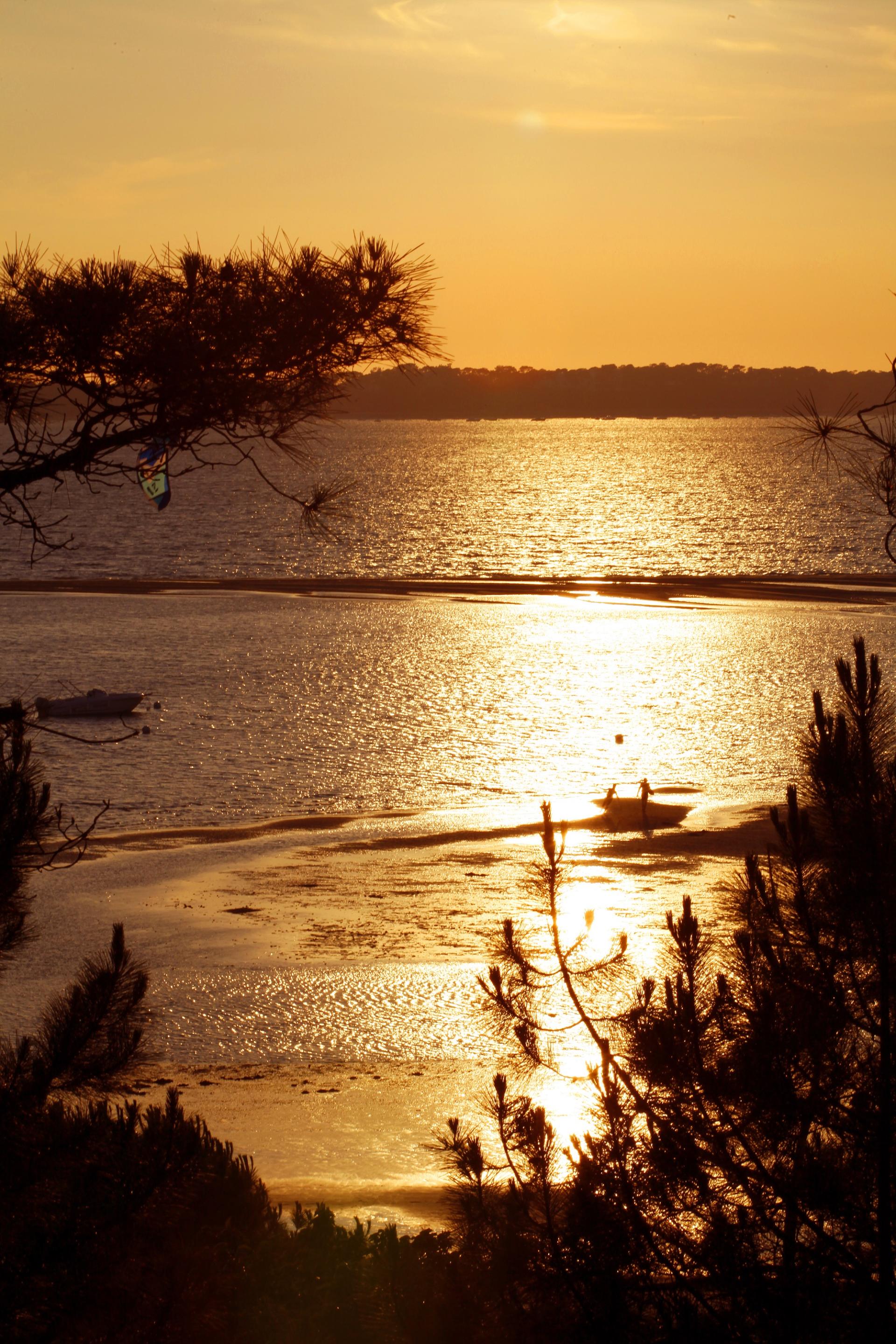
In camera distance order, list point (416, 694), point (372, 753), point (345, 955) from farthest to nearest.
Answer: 1. point (416, 694)
2. point (372, 753)
3. point (345, 955)

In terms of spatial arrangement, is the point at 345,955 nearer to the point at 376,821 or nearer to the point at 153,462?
the point at 376,821

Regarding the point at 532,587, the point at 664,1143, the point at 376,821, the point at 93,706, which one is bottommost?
the point at 376,821

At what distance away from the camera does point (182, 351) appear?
458cm

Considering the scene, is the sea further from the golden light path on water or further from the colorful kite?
the colorful kite

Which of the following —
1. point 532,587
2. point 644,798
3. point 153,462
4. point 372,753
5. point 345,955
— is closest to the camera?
point 153,462

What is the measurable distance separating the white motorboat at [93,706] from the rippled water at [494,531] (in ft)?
26.1

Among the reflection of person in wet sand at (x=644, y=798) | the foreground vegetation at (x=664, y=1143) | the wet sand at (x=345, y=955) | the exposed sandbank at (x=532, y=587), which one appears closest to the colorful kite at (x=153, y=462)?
the foreground vegetation at (x=664, y=1143)

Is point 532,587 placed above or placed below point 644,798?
above

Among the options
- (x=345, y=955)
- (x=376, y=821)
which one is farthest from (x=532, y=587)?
(x=345, y=955)

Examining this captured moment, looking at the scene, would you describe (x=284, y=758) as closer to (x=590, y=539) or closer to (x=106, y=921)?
(x=106, y=921)

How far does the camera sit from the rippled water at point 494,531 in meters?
68.7

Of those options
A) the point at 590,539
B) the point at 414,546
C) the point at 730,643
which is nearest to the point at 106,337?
the point at 730,643

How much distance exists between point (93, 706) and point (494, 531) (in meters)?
62.5

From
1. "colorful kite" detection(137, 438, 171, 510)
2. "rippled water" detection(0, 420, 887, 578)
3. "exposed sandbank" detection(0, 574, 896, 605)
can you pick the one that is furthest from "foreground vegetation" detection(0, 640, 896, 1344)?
"exposed sandbank" detection(0, 574, 896, 605)
